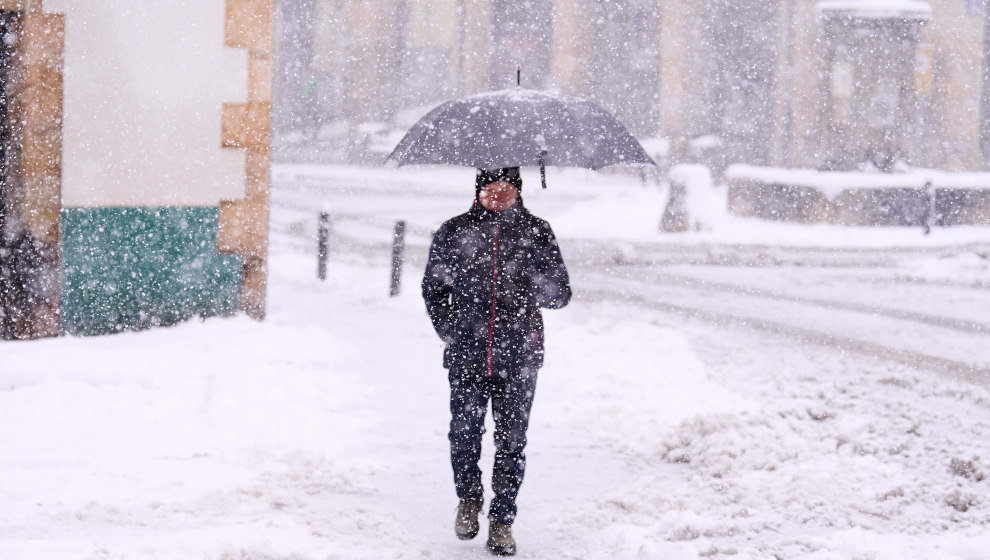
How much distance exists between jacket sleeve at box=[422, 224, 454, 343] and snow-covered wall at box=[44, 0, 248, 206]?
5008mm

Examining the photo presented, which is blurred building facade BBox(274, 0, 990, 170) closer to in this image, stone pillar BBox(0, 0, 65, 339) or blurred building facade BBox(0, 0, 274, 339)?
blurred building facade BBox(0, 0, 274, 339)

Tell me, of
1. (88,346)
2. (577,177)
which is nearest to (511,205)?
(88,346)

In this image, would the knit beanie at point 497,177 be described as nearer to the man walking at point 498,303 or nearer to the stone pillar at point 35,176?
the man walking at point 498,303

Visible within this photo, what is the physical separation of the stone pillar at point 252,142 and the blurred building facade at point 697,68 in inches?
630

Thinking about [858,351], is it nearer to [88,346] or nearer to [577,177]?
[88,346]

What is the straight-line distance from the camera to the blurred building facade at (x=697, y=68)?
75.5ft

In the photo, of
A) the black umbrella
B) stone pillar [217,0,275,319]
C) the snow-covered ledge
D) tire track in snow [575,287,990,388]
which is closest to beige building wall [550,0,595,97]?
the snow-covered ledge

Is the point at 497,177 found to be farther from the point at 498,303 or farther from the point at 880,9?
the point at 880,9

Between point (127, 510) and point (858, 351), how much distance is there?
23.3 ft

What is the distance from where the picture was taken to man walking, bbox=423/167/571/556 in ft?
15.7

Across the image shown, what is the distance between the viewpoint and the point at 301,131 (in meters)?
45.5

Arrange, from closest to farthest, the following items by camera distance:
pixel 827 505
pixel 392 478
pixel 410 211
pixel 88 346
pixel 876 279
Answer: pixel 827 505 < pixel 392 478 < pixel 88 346 < pixel 876 279 < pixel 410 211

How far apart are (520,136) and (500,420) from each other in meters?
1.25

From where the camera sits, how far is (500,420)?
4.94 meters
